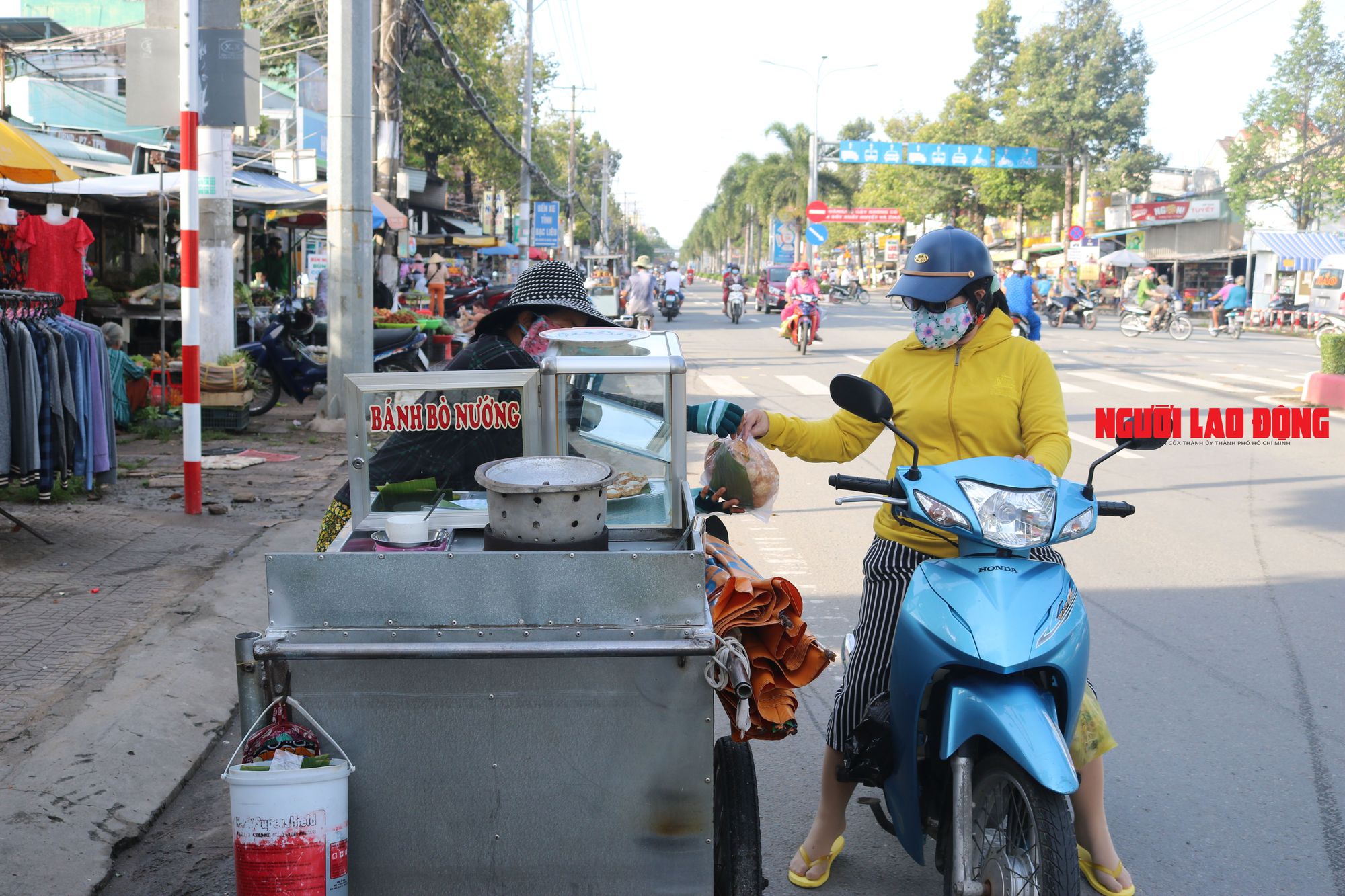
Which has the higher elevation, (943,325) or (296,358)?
(943,325)

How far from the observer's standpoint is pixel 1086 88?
164 feet

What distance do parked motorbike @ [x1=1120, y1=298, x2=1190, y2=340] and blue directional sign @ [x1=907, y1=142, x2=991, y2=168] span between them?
15.1m

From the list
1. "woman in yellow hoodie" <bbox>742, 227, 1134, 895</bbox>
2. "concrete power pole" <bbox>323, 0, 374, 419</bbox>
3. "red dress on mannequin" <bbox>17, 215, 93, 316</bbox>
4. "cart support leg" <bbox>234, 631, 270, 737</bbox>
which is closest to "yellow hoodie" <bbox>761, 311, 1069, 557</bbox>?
"woman in yellow hoodie" <bbox>742, 227, 1134, 895</bbox>

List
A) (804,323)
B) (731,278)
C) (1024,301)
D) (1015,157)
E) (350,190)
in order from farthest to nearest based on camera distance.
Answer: (1015,157) → (731,278) → (804,323) → (1024,301) → (350,190)

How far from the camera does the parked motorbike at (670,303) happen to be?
34281 mm

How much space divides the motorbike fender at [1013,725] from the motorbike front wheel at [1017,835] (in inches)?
2.6

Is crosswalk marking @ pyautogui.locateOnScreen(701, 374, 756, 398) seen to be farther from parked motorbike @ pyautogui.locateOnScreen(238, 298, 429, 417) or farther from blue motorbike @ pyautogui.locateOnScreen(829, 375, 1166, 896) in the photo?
blue motorbike @ pyautogui.locateOnScreen(829, 375, 1166, 896)

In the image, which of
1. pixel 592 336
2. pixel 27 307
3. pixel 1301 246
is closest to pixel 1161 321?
pixel 1301 246

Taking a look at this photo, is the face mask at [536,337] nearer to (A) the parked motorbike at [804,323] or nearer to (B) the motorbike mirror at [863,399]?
(B) the motorbike mirror at [863,399]

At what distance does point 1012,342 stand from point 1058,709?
41.6 inches

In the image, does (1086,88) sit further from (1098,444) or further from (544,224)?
(1098,444)

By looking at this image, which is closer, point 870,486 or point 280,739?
point 280,739

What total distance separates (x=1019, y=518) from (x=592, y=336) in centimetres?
161

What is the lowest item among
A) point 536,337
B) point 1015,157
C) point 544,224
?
point 536,337
